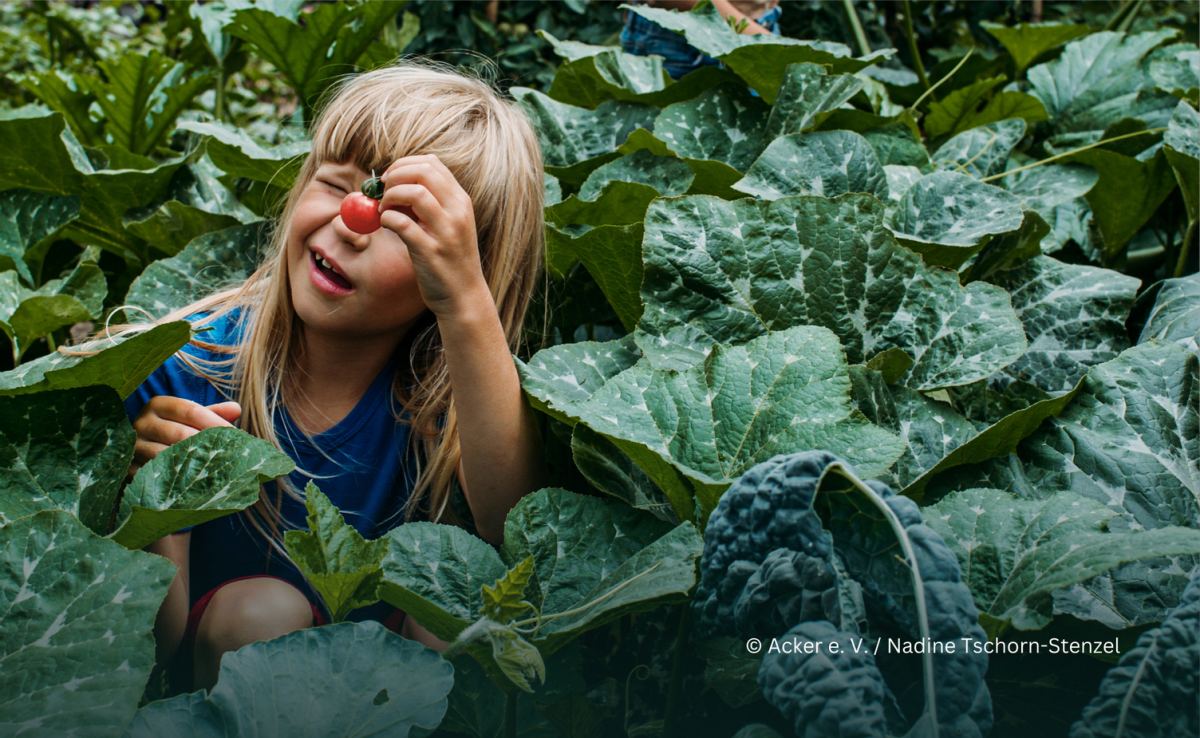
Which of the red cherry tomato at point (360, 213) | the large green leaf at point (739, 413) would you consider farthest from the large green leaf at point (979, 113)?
the red cherry tomato at point (360, 213)

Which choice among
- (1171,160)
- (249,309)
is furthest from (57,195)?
(1171,160)

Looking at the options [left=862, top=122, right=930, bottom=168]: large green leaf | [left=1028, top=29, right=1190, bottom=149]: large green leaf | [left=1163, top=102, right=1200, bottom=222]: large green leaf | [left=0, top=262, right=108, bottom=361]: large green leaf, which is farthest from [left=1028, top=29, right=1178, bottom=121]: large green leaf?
[left=0, top=262, right=108, bottom=361]: large green leaf

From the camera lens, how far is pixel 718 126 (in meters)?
1.25

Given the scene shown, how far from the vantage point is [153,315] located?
50.9 inches

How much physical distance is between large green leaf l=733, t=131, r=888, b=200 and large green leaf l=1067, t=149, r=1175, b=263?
447 mm

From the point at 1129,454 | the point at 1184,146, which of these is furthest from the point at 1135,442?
the point at 1184,146

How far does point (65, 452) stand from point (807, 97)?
1.01 m

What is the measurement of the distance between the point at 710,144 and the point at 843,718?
93cm

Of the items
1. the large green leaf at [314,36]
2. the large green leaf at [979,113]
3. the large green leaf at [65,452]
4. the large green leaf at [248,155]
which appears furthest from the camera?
the large green leaf at [314,36]

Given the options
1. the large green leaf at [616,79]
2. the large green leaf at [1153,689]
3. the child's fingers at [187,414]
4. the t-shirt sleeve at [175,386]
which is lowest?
the t-shirt sleeve at [175,386]

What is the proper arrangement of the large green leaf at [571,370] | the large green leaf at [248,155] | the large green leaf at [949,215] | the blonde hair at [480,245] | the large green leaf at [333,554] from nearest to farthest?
the large green leaf at [333,554] → the large green leaf at [571,370] → the large green leaf at [949,215] → the blonde hair at [480,245] → the large green leaf at [248,155]

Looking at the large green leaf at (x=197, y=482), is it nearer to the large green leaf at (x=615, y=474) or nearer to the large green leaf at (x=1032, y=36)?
the large green leaf at (x=615, y=474)

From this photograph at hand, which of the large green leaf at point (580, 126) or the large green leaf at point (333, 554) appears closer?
the large green leaf at point (333, 554)

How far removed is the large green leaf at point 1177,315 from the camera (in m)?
0.92
